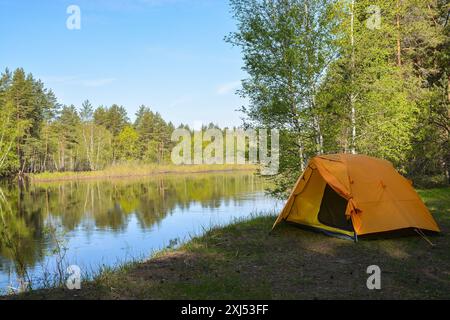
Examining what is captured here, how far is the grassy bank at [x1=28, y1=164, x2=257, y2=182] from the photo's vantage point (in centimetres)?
5603

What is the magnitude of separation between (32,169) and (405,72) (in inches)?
2274

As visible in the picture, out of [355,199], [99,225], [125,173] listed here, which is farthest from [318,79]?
[125,173]

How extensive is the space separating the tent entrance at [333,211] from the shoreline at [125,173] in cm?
4815

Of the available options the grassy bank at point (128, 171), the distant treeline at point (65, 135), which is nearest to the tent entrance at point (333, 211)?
the distant treeline at point (65, 135)

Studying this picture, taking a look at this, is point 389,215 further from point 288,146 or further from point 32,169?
point 32,169

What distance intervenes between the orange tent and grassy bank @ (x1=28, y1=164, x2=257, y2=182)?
47858 mm

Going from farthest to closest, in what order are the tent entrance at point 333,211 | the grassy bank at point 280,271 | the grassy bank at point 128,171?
the grassy bank at point 128,171, the tent entrance at point 333,211, the grassy bank at point 280,271

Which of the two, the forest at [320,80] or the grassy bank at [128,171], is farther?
the grassy bank at [128,171]

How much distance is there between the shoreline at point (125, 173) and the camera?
55594mm

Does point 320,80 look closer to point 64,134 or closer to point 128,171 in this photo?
point 128,171

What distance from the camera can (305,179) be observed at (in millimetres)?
9836

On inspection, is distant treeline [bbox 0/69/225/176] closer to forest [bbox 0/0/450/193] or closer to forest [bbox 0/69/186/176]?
forest [bbox 0/69/186/176]

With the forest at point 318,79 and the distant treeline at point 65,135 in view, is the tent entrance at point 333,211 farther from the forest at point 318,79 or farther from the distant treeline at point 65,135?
the distant treeline at point 65,135

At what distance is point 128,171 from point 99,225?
41.9 m
